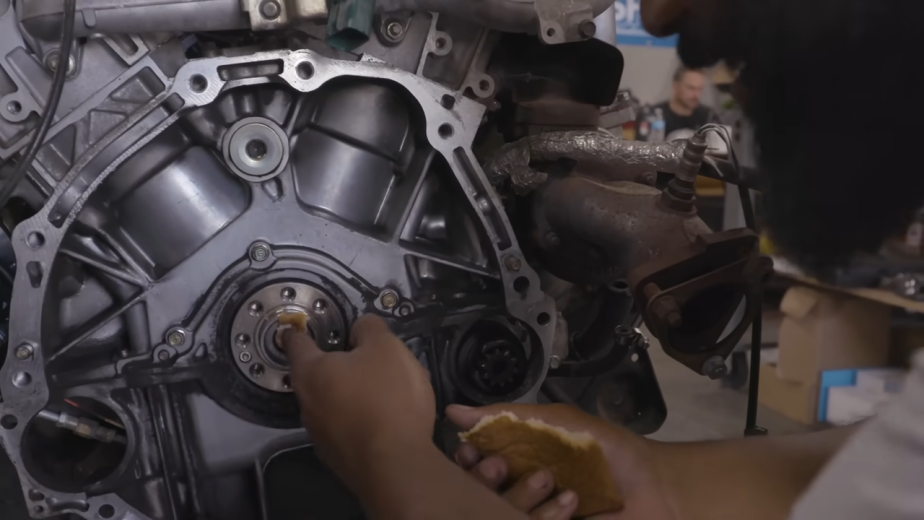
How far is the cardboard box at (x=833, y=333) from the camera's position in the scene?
272cm

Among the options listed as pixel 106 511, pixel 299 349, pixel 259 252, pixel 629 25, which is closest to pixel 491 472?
pixel 299 349

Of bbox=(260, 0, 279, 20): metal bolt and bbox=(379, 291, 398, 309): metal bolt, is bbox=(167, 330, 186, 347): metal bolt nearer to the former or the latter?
bbox=(379, 291, 398, 309): metal bolt

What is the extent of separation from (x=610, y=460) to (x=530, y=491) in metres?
0.19

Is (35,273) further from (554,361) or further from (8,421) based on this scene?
(554,361)

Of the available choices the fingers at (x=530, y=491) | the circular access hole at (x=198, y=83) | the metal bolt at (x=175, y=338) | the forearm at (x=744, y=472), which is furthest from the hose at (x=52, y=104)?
the forearm at (x=744, y=472)

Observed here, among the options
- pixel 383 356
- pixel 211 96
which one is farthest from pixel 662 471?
pixel 211 96

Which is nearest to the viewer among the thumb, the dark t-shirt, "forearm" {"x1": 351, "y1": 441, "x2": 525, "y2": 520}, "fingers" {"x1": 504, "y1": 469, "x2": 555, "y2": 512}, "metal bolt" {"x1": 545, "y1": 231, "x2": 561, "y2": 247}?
"forearm" {"x1": 351, "y1": 441, "x2": 525, "y2": 520}

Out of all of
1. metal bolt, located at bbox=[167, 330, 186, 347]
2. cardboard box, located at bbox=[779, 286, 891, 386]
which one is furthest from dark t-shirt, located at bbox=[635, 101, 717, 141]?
metal bolt, located at bbox=[167, 330, 186, 347]

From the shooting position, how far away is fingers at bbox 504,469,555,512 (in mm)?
820

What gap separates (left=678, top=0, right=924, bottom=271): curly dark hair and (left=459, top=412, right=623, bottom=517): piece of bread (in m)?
0.32

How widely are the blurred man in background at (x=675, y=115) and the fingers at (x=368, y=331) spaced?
71.9 inches

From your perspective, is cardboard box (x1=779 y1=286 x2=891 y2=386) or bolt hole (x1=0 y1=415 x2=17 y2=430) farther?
cardboard box (x1=779 y1=286 x2=891 y2=386)

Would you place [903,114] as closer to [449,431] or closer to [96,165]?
[449,431]

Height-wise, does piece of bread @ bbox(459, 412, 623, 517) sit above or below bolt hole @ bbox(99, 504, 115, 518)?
above
